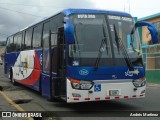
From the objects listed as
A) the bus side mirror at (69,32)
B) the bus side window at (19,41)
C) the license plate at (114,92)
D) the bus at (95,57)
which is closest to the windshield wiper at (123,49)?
the bus at (95,57)

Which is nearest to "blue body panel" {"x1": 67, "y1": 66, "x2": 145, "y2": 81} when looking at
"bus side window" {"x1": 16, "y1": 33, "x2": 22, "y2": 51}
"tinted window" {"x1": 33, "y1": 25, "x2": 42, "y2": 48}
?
"tinted window" {"x1": 33, "y1": 25, "x2": 42, "y2": 48}

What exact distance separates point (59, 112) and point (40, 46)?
3866 mm

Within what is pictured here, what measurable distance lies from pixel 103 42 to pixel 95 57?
560 mm

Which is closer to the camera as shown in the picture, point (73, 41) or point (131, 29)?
point (73, 41)

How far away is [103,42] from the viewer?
10328 mm

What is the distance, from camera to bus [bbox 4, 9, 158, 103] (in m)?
9.96

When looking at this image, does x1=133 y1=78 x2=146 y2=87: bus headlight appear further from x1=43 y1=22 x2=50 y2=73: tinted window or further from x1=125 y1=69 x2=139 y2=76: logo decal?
x1=43 y1=22 x2=50 y2=73: tinted window

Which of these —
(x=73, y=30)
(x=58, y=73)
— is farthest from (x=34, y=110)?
(x=73, y=30)

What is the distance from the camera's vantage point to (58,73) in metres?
11.1

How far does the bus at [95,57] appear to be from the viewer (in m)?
9.96

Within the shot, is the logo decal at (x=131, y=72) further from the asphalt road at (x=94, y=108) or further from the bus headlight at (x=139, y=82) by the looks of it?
the asphalt road at (x=94, y=108)

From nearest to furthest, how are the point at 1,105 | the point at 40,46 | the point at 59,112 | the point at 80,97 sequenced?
the point at 80,97 → the point at 59,112 → the point at 1,105 → the point at 40,46

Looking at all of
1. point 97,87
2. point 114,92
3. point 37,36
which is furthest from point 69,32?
point 37,36

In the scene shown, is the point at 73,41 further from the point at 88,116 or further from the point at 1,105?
the point at 1,105
